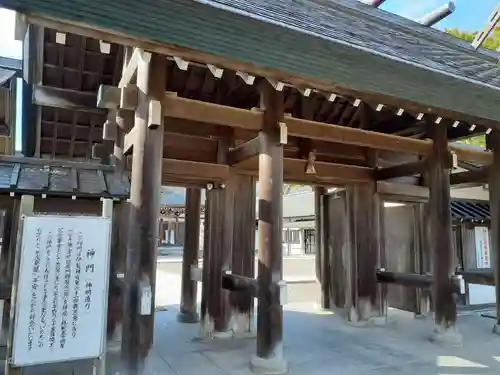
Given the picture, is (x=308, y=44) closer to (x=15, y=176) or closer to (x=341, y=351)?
(x=15, y=176)

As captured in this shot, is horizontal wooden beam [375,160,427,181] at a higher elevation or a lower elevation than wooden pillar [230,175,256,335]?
higher

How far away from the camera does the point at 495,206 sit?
21.0ft

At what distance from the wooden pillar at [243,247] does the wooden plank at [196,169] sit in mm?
450

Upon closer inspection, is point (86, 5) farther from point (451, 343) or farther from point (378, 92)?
point (451, 343)

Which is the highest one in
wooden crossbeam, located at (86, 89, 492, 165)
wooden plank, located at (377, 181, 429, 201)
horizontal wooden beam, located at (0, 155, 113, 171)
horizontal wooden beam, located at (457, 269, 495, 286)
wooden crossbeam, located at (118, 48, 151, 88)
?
wooden crossbeam, located at (118, 48, 151, 88)

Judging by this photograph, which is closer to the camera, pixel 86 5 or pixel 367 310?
pixel 86 5

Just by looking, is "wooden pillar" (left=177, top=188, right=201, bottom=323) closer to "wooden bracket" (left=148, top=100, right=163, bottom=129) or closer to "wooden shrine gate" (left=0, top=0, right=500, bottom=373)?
"wooden shrine gate" (left=0, top=0, right=500, bottom=373)

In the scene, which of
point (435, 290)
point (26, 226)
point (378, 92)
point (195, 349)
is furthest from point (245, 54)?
point (435, 290)

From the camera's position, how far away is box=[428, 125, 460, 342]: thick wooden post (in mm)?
5648

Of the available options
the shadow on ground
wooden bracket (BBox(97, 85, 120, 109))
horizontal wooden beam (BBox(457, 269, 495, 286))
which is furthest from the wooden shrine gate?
horizontal wooden beam (BBox(457, 269, 495, 286))

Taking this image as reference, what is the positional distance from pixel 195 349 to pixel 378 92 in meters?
3.99

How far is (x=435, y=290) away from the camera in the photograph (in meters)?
5.75

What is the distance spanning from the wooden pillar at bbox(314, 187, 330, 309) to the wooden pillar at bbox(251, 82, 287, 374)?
3959 millimetres

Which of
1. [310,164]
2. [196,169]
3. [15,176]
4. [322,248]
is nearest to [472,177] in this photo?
[310,164]
